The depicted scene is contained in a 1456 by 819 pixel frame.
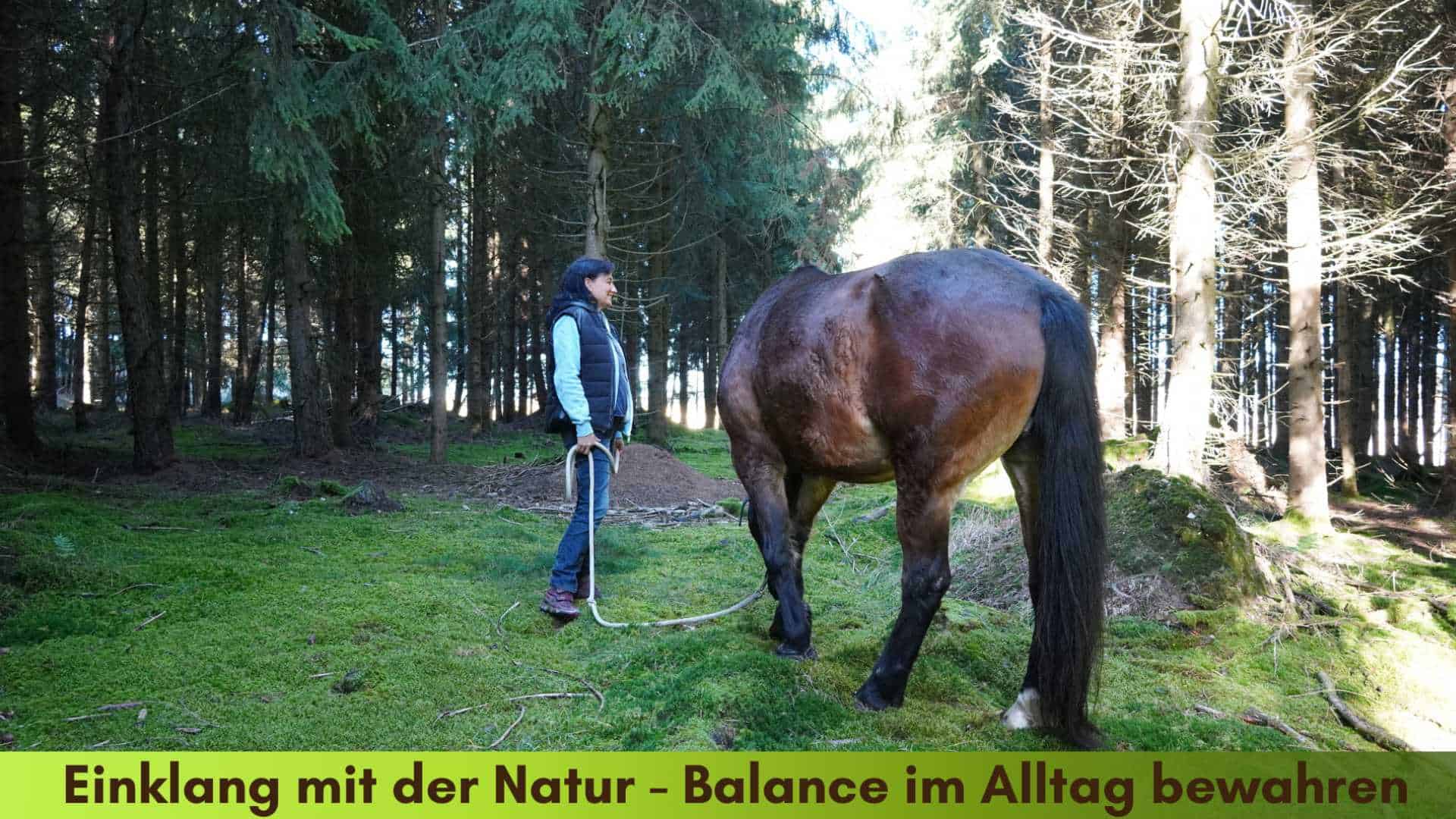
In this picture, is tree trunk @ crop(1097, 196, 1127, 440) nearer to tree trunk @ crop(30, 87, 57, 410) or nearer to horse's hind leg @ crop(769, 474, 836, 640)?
horse's hind leg @ crop(769, 474, 836, 640)

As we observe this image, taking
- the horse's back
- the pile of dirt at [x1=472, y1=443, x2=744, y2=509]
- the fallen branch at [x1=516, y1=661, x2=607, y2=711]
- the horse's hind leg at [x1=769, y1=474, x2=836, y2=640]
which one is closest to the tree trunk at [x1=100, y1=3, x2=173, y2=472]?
the pile of dirt at [x1=472, y1=443, x2=744, y2=509]

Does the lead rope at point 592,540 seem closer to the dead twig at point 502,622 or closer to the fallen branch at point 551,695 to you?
the dead twig at point 502,622

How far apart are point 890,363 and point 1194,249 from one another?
623 centimetres

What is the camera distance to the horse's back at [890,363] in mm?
3018

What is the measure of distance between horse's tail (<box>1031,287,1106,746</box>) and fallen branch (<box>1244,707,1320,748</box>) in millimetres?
1043

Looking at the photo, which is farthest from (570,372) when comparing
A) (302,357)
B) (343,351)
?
(343,351)

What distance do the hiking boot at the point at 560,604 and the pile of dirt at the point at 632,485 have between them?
15.0ft

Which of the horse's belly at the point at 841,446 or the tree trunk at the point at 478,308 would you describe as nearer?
the horse's belly at the point at 841,446

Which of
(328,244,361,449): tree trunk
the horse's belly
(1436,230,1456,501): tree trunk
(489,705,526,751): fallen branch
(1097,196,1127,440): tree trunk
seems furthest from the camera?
(1097,196,1127,440): tree trunk

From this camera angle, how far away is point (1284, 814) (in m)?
2.53

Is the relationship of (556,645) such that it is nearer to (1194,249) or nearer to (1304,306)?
(1194,249)

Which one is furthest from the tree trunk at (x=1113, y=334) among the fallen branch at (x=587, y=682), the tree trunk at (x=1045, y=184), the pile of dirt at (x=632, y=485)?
the fallen branch at (x=587, y=682)

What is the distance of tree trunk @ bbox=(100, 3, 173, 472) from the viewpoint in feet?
28.2

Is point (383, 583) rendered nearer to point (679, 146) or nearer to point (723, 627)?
point (723, 627)
